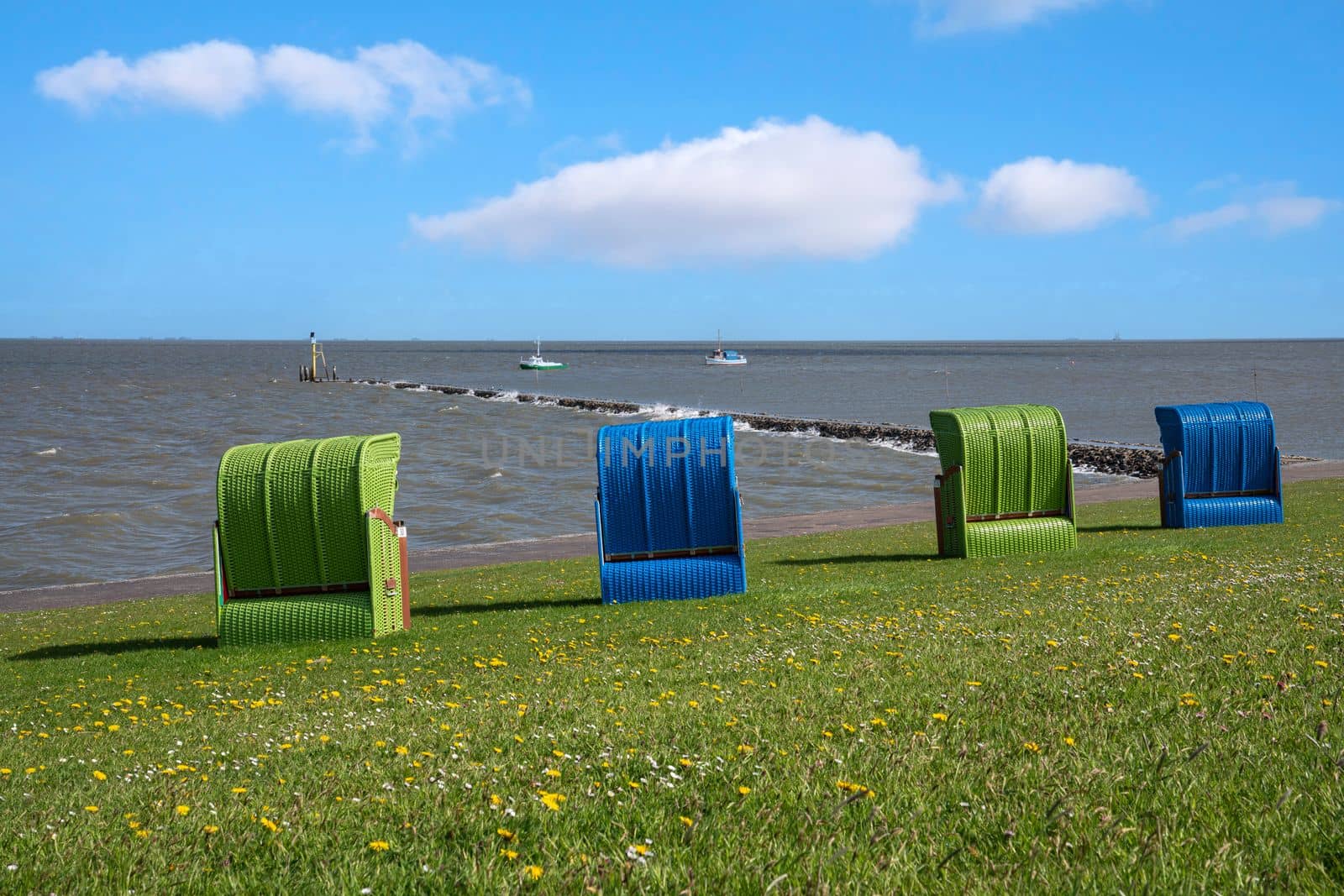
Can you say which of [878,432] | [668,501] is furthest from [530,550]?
[878,432]

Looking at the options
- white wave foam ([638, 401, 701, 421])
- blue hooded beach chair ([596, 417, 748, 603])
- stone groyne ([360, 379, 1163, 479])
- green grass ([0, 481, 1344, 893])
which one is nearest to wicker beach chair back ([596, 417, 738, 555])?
blue hooded beach chair ([596, 417, 748, 603])

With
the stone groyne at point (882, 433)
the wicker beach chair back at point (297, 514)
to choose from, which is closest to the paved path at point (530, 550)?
the stone groyne at point (882, 433)

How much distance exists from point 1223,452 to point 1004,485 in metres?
6.00

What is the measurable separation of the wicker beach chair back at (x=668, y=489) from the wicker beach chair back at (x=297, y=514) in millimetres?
3337

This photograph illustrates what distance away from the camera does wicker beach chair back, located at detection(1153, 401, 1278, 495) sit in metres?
21.7

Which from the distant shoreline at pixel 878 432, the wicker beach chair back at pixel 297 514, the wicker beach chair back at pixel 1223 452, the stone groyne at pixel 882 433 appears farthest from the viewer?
the stone groyne at pixel 882 433

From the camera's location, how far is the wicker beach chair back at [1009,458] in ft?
60.5

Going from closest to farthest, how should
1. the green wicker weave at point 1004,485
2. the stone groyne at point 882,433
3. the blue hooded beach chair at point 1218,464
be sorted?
the green wicker weave at point 1004,485
the blue hooded beach chair at point 1218,464
the stone groyne at point 882,433

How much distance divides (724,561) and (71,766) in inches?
374

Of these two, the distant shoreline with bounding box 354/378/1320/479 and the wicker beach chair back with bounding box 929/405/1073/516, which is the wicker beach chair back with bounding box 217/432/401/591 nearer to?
the wicker beach chair back with bounding box 929/405/1073/516

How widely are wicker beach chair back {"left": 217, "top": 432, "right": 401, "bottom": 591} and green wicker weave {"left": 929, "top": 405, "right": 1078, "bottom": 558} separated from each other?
944cm

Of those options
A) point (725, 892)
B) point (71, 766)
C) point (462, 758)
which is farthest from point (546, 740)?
point (71, 766)

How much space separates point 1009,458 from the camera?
18.6m

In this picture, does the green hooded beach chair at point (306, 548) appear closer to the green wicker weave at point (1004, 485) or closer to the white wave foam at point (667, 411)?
the green wicker weave at point (1004, 485)
